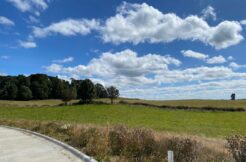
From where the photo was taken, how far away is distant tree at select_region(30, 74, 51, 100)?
120 meters

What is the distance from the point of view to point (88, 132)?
52.3ft

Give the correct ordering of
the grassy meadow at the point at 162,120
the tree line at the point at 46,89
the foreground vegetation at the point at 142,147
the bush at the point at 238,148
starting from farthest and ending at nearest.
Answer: the tree line at the point at 46,89
the grassy meadow at the point at 162,120
the foreground vegetation at the point at 142,147
the bush at the point at 238,148

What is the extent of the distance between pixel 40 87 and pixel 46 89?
2740 mm

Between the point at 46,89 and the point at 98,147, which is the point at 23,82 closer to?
the point at 46,89

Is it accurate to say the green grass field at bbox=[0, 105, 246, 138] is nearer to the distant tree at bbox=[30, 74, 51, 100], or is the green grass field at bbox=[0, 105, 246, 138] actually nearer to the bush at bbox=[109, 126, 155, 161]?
the bush at bbox=[109, 126, 155, 161]

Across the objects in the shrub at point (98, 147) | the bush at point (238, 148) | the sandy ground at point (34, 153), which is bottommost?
the sandy ground at point (34, 153)

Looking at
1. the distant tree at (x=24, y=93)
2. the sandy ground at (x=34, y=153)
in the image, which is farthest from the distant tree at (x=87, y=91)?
the sandy ground at (x=34, y=153)

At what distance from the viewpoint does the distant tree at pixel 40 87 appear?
120 metres

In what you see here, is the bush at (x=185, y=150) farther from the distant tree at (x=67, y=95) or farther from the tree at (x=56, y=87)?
the tree at (x=56, y=87)

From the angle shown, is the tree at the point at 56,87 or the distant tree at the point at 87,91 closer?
the distant tree at the point at 87,91

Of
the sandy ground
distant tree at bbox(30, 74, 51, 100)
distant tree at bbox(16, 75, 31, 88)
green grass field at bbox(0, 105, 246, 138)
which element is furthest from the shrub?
distant tree at bbox(16, 75, 31, 88)

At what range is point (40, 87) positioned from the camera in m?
120

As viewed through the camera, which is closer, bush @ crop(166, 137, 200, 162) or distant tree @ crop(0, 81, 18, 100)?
bush @ crop(166, 137, 200, 162)

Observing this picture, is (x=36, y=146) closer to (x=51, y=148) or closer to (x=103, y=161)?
(x=51, y=148)
